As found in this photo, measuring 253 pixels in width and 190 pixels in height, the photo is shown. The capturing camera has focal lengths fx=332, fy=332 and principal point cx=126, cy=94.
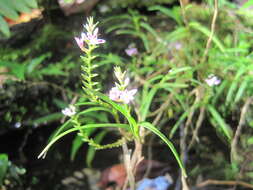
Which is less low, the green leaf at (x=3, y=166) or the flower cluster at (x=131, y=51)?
the flower cluster at (x=131, y=51)

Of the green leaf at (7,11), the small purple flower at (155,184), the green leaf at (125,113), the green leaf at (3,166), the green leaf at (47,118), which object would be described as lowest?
the small purple flower at (155,184)

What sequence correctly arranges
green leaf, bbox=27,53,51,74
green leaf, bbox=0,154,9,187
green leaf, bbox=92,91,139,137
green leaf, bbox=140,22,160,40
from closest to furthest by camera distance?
green leaf, bbox=92,91,139,137 → green leaf, bbox=0,154,9,187 → green leaf, bbox=27,53,51,74 → green leaf, bbox=140,22,160,40

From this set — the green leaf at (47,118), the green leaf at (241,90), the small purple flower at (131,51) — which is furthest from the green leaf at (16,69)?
the green leaf at (241,90)

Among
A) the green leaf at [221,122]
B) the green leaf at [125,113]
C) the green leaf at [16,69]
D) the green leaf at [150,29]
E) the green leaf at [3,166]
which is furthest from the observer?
the green leaf at [150,29]

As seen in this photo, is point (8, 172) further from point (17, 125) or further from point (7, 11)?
point (7, 11)

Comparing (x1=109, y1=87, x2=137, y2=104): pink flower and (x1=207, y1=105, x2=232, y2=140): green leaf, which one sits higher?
(x1=109, y1=87, x2=137, y2=104): pink flower

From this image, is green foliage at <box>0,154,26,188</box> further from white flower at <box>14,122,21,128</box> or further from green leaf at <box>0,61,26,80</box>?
green leaf at <box>0,61,26,80</box>

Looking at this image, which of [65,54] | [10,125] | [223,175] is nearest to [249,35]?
[223,175]

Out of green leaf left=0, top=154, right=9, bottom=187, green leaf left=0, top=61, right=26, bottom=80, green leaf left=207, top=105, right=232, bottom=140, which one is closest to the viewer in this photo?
green leaf left=0, top=154, right=9, bottom=187

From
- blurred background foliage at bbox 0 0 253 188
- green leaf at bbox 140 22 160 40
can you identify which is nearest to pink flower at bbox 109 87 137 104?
blurred background foliage at bbox 0 0 253 188

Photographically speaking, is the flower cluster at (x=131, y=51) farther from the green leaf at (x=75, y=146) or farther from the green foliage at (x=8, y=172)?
the green foliage at (x=8, y=172)
